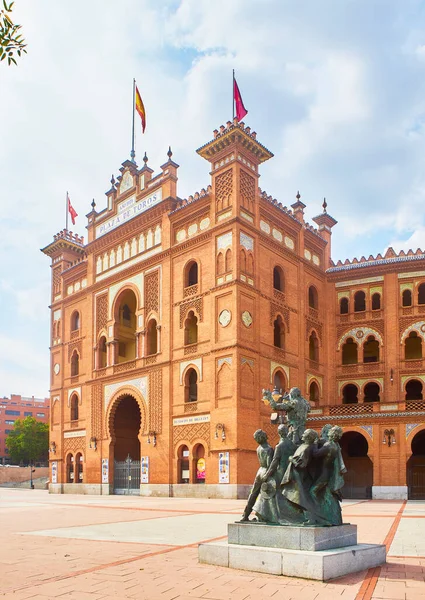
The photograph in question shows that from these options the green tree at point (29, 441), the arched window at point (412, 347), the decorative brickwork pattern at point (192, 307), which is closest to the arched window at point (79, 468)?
the decorative brickwork pattern at point (192, 307)

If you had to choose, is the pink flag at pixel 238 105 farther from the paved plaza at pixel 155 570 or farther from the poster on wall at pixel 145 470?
the paved plaza at pixel 155 570

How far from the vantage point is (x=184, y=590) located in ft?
22.4

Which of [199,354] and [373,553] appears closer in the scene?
[373,553]

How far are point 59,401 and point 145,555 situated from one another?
112 ft

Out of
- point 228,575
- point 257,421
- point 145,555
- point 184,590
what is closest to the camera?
point 184,590

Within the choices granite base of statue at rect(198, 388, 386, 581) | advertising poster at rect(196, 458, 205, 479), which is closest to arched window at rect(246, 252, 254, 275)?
advertising poster at rect(196, 458, 205, 479)

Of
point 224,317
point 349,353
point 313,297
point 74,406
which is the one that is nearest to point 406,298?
point 349,353

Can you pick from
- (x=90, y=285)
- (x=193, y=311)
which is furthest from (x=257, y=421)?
(x=90, y=285)

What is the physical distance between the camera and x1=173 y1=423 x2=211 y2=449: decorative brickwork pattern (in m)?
29.5

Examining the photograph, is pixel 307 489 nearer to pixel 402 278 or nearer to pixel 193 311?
pixel 193 311

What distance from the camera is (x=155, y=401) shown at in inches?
1294

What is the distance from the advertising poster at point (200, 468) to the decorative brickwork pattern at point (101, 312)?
12124 mm

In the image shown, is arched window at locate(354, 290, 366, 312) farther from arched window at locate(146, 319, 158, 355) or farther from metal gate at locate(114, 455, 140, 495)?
metal gate at locate(114, 455, 140, 495)

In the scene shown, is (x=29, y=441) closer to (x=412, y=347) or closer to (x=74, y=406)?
(x=74, y=406)
